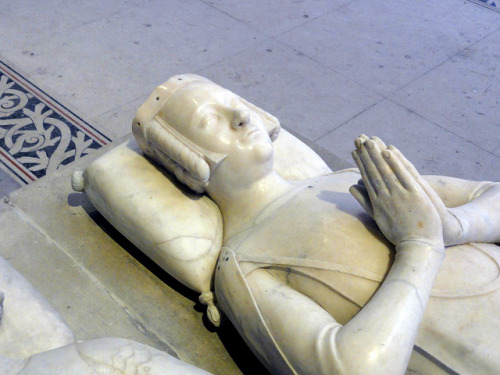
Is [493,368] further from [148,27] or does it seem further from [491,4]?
[491,4]

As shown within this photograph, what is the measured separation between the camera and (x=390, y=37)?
201 inches

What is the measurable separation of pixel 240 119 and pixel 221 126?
0.09 m

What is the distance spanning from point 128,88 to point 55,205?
1518 millimetres

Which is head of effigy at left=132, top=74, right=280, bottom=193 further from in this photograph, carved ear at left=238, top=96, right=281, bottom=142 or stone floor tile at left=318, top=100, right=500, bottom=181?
stone floor tile at left=318, top=100, right=500, bottom=181

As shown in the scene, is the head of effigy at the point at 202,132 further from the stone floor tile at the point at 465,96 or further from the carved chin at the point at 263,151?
the stone floor tile at the point at 465,96

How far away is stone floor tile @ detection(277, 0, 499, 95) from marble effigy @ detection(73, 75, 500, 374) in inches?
86.0

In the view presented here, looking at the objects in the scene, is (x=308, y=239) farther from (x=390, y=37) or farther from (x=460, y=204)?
(x=390, y=37)

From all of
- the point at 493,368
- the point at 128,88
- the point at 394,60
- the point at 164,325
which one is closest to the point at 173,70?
the point at 128,88

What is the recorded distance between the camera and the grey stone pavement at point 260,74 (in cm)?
300

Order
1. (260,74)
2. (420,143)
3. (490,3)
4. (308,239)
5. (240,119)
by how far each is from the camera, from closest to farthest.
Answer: (308,239)
(240,119)
(420,143)
(260,74)
(490,3)

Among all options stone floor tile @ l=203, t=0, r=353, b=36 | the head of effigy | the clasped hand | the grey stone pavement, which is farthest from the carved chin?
stone floor tile @ l=203, t=0, r=353, b=36

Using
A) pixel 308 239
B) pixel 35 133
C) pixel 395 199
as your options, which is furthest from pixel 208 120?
pixel 35 133

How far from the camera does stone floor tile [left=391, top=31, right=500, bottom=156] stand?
4.29 m

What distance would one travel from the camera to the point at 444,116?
14.4 ft
